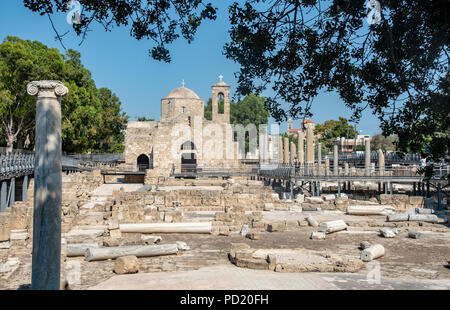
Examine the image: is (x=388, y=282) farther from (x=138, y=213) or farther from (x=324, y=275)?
(x=138, y=213)

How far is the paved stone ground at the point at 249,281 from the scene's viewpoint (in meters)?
7.16

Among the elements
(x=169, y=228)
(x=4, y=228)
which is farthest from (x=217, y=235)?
(x=4, y=228)

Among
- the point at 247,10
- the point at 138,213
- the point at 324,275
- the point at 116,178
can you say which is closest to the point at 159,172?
the point at 116,178

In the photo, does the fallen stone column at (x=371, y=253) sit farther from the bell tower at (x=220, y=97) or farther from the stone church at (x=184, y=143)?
the bell tower at (x=220, y=97)

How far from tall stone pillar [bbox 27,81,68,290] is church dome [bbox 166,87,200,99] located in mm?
38569

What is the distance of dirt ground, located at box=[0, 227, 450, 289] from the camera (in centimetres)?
877

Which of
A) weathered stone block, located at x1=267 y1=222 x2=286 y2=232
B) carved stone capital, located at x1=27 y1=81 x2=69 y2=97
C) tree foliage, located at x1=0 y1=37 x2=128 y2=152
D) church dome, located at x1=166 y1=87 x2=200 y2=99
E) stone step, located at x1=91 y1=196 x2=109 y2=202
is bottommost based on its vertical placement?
weathered stone block, located at x1=267 y1=222 x2=286 y2=232

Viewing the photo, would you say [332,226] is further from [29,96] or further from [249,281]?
[29,96]

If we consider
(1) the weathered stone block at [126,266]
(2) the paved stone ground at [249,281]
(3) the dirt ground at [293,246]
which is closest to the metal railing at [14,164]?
(3) the dirt ground at [293,246]

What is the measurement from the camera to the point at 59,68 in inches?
1145

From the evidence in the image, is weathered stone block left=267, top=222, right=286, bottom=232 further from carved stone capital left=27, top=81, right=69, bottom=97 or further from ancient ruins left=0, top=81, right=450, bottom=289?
carved stone capital left=27, top=81, right=69, bottom=97

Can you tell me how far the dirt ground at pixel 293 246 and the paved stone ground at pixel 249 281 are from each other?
2.19ft

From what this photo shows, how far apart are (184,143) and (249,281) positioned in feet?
107

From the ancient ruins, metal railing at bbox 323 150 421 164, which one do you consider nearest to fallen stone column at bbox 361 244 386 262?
the ancient ruins
